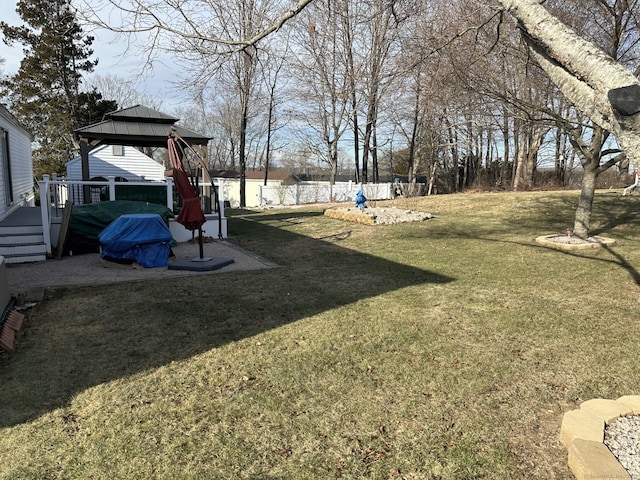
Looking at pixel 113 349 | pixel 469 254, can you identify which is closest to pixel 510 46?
→ pixel 469 254

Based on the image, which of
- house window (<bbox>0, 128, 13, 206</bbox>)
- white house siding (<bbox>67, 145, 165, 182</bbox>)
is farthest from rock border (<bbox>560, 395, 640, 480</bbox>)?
white house siding (<bbox>67, 145, 165, 182</bbox>)

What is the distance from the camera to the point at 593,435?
2381 millimetres

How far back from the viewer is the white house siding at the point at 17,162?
10127 millimetres

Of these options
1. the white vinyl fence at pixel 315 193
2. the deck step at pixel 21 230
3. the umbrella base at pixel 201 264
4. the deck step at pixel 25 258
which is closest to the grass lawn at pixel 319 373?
the umbrella base at pixel 201 264

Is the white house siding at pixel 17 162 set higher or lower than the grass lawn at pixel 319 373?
higher

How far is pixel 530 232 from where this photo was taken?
10367mm

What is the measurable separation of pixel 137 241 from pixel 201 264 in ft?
3.81

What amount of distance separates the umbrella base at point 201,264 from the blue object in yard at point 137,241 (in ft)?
1.08

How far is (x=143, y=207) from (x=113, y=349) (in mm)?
6015

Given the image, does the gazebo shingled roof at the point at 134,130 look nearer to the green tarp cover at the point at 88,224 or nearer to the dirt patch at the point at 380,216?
the green tarp cover at the point at 88,224

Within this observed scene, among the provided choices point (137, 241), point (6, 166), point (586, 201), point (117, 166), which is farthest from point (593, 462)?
point (117, 166)

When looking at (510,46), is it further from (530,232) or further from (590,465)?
(590,465)

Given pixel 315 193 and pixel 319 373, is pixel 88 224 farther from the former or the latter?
pixel 315 193

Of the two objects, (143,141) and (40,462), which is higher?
(143,141)
